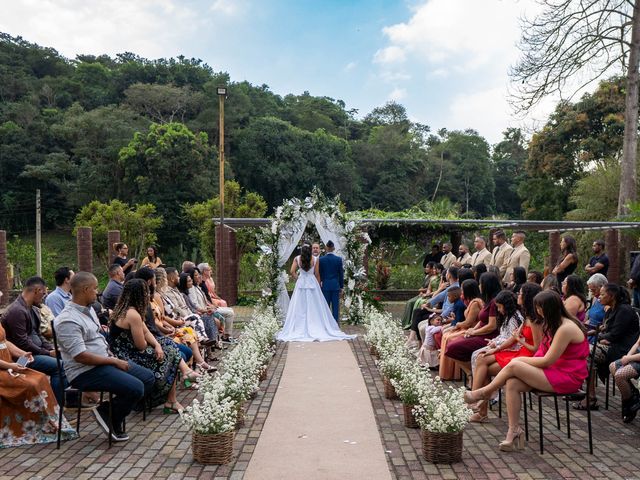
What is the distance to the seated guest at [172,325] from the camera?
314 inches

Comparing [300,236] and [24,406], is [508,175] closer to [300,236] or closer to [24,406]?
[300,236]

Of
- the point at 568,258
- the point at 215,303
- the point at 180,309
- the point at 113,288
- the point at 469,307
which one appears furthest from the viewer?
the point at 215,303

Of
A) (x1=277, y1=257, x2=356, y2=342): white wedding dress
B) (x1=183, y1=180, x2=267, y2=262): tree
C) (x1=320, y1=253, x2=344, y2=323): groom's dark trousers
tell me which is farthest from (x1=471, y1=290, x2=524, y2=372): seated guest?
(x1=183, y1=180, x2=267, y2=262): tree

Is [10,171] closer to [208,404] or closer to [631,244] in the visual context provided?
[631,244]

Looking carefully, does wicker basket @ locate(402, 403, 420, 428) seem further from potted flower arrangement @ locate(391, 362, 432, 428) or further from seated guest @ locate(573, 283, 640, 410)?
seated guest @ locate(573, 283, 640, 410)

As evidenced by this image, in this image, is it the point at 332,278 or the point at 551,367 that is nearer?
the point at 551,367

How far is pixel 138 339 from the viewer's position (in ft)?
19.8

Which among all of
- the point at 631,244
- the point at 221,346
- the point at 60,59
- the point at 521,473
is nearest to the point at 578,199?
the point at 631,244

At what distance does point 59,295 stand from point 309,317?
234 inches

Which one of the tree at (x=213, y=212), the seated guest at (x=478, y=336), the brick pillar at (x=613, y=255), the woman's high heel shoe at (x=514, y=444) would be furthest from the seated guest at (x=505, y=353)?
the tree at (x=213, y=212)

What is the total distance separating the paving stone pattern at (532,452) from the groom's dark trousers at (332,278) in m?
7.04

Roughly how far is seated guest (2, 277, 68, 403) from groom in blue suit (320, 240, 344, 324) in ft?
26.2

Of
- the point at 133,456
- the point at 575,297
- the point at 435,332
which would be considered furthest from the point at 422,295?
the point at 133,456

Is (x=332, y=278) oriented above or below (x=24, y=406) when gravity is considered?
above
